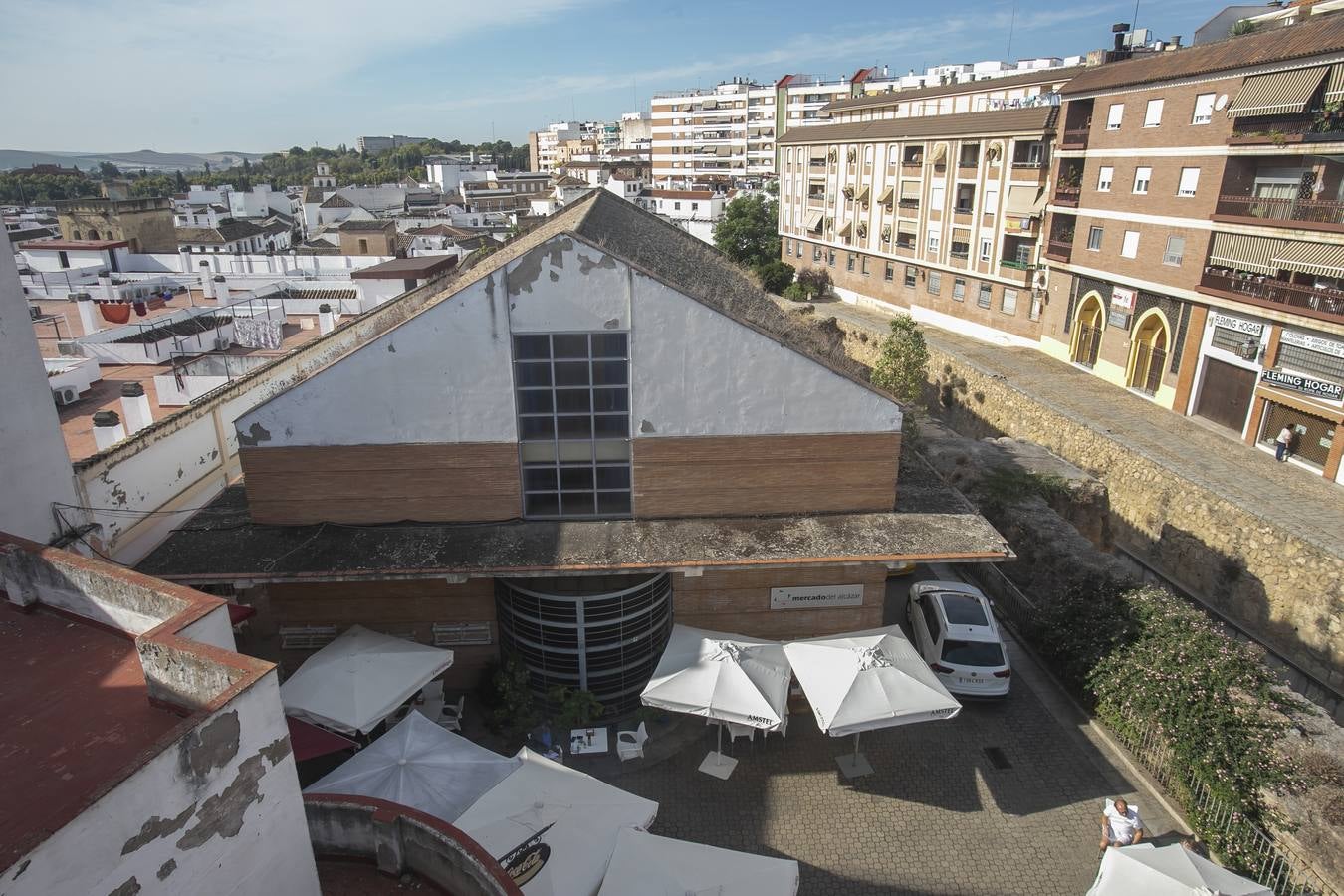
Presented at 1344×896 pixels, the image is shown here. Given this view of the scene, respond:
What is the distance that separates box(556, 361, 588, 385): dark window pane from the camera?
474 inches

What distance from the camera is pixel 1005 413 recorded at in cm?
3206

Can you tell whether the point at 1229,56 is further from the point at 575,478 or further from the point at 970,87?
Answer: the point at 575,478

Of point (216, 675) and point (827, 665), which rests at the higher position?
point (216, 675)

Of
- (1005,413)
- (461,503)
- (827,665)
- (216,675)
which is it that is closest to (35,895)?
(216,675)

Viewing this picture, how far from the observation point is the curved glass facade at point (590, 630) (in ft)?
41.3

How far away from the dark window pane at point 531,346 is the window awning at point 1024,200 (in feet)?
109

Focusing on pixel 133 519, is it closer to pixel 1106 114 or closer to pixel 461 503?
pixel 461 503

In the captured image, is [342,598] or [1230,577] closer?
[342,598]

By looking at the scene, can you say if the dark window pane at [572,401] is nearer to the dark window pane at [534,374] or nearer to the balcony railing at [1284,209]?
the dark window pane at [534,374]

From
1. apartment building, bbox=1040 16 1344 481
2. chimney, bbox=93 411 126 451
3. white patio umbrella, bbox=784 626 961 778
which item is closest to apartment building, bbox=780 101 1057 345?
apartment building, bbox=1040 16 1344 481

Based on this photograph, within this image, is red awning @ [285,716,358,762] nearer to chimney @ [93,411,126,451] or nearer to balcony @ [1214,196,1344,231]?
chimney @ [93,411,126,451]

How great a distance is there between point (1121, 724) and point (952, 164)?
119 feet

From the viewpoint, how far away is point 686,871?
8.38 meters

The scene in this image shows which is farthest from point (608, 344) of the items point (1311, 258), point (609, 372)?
point (1311, 258)
